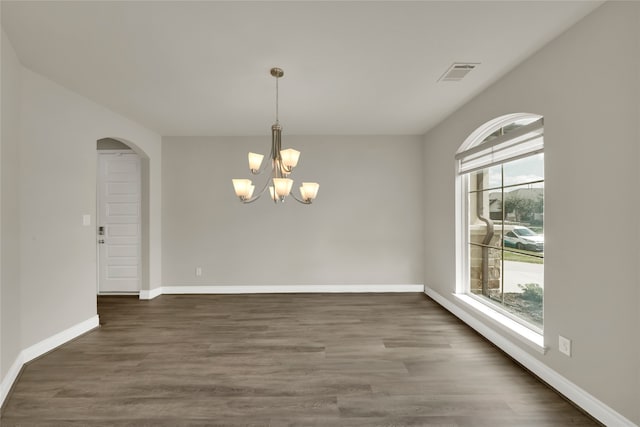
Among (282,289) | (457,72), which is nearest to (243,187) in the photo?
(457,72)

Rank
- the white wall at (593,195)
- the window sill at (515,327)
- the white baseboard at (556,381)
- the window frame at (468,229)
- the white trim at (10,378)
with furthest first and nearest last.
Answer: the window frame at (468,229) < the window sill at (515,327) < the white trim at (10,378) < the white baseboard at (556,381) < the white wall at (593,195)

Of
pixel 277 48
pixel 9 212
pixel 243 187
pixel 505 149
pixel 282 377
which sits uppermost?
pixel 277 48

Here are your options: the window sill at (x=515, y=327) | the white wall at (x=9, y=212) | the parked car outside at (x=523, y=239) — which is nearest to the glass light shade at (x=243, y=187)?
the white wall at (x=9, y=212)

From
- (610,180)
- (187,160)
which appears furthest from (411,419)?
(187,160)

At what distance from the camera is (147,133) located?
477 cm

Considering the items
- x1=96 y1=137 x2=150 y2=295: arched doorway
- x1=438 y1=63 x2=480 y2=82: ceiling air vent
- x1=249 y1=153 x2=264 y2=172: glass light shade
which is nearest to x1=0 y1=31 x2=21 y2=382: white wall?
x1=249 y1=153 x2=264 y2=172: glass light shade

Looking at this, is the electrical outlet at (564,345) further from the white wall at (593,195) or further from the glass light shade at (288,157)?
the glass light shade at (288,157)

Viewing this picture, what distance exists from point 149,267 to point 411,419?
14.3 feet

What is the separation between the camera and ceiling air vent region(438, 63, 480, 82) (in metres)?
2.74

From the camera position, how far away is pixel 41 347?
2.96 metres

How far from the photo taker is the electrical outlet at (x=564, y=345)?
7.34ft

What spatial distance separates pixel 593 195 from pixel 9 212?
426cm

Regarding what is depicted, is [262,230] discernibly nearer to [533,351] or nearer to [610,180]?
[533,351]

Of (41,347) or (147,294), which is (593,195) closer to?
(41,347)
